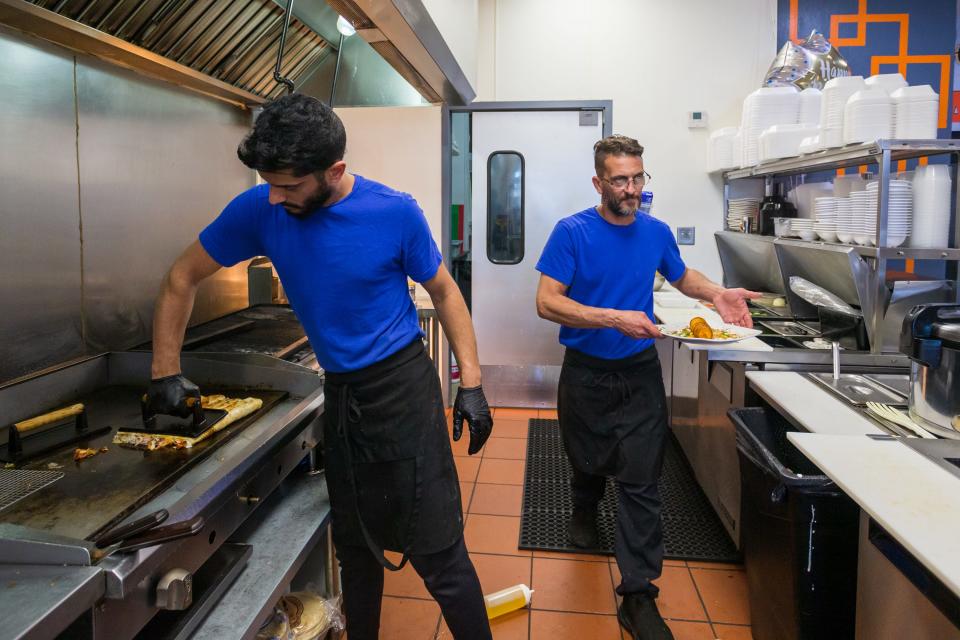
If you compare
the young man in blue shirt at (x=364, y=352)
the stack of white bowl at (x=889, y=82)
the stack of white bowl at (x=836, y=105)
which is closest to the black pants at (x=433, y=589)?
the young man in blue shirt at (x=364, y=352)

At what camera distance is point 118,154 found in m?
2.27

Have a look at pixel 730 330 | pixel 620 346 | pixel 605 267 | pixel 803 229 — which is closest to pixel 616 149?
pixel 605 267

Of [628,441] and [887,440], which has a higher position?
[887,440]

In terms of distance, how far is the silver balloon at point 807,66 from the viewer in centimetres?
389

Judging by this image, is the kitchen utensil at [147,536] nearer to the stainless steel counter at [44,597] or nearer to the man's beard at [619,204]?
the stainless steel counter at [44,597]

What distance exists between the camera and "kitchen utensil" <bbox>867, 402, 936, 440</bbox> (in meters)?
1.83

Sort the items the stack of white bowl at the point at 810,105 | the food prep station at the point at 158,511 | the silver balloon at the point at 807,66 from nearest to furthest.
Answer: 1. the food prep station at the point at 158,511
2. the stack of white bowl at the point at 810,105
3. the silver balloon at the point at 807,66

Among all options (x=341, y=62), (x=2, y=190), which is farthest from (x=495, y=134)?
(x=2, y=190)

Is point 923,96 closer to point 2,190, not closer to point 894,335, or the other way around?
point 894,335

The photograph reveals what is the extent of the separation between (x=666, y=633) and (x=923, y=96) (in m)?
2.09

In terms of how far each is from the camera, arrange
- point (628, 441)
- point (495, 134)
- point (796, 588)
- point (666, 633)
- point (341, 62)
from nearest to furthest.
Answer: point (796, 588)
point (666, 633)
point (628, 441)
point (341, 62)
point (495, 134)

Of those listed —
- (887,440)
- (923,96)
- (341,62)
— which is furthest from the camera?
(341,62)

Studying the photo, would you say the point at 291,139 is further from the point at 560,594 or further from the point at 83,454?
the point at 560,594

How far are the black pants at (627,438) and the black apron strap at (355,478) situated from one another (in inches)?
34.0
